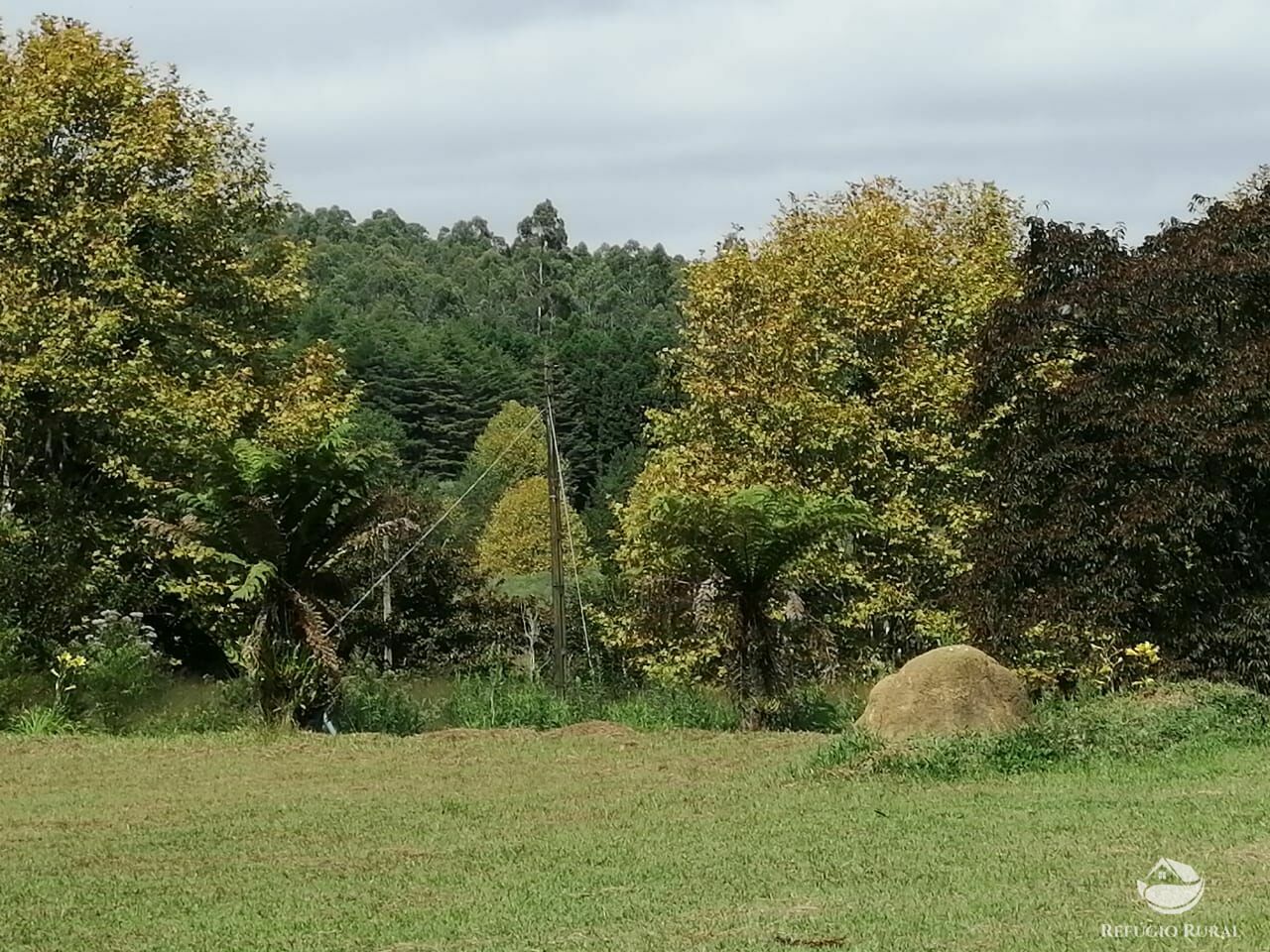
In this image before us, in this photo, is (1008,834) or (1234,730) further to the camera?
(1234,730)

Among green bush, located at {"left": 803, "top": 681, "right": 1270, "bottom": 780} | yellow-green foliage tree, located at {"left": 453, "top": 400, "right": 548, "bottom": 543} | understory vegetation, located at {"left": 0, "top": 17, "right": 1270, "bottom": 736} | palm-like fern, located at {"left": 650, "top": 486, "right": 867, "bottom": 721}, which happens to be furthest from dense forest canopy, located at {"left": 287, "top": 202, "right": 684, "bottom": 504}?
green bush, located at {"left": 803, "top": 681, "right": 1270, "bottom": 780}

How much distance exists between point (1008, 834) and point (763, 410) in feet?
47.5

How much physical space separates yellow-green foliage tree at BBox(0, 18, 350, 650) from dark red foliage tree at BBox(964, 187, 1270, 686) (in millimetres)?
9509

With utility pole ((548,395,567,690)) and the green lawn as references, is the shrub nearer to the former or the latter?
the green lawn

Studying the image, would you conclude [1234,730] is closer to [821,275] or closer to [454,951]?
[454,951]

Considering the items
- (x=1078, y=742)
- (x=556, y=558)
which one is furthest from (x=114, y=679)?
(x=1078, y=742)

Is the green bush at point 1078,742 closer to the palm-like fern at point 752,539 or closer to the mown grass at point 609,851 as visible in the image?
the mown grass at point 609,851

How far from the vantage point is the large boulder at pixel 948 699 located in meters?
12.0

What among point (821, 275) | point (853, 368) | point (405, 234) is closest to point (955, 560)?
point (853, 368)

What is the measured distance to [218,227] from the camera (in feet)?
70.7

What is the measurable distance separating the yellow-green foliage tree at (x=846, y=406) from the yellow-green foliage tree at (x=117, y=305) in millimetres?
5741

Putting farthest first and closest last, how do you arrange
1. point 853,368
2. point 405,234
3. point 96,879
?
1. point 405,234
2. point 853,368
3. point 96,879

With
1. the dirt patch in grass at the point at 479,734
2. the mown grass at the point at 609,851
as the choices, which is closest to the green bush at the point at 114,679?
the mown grass at the point at 609,851

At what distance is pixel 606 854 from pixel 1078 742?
4345 mm
